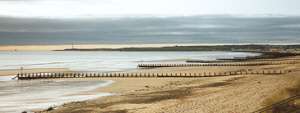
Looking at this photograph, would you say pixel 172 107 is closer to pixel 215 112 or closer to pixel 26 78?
pixel 215 112

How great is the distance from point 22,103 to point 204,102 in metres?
14.4

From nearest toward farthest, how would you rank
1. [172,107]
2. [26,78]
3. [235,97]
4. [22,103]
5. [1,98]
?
1. [172,107]
2. [235,97]
3. [22,103]
4. [1,98]
5. [26,78]

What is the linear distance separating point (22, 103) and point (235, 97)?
51.7 feet

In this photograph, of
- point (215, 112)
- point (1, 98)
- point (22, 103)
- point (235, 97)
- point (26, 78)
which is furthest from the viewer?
point (26, 78)

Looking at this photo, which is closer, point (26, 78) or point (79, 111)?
point (79, 111)

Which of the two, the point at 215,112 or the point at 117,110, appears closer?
the point at 215,112

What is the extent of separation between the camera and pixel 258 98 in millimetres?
23203

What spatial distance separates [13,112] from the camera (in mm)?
26469

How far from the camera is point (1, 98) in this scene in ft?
115

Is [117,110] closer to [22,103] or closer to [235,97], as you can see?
[235,97]

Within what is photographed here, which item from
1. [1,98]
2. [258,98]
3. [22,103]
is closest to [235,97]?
[258,98]

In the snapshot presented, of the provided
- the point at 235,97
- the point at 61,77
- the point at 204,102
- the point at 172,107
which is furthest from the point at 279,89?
the point at 61,77

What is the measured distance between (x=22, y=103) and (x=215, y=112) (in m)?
16.6

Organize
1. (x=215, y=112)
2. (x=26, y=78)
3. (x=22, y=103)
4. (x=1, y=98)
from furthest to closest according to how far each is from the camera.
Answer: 1. (x=26, y=78)
2. (x=1, y=98)
3. (x=22, y=103)
4. (x=215, y=112)
